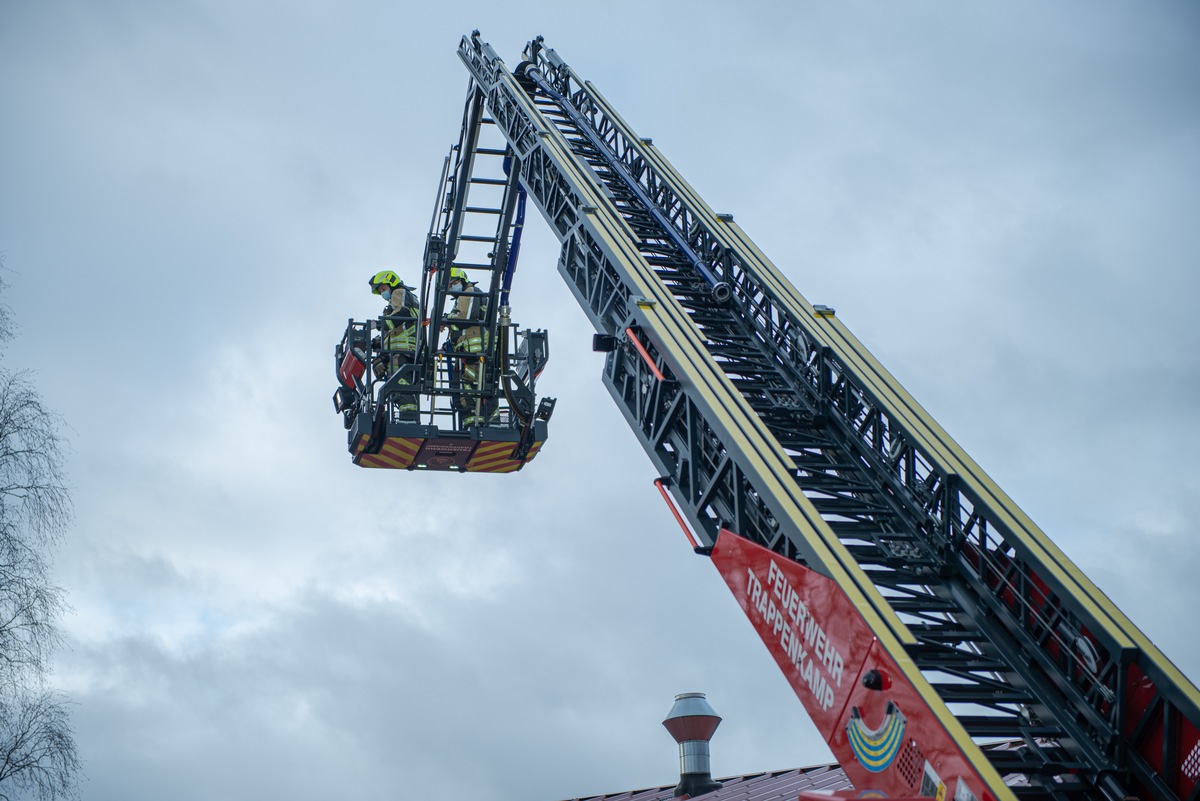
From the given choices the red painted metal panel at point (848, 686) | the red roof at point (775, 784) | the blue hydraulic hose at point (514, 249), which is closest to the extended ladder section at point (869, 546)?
the red painted metal panel at point (848, 686)

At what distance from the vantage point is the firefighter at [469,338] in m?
17.4

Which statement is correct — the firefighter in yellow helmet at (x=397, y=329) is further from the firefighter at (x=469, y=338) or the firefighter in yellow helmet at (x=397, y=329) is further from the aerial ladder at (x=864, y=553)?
the aerial ladder at (x=864, y=553)

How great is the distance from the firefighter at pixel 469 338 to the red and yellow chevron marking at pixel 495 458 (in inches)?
17.2

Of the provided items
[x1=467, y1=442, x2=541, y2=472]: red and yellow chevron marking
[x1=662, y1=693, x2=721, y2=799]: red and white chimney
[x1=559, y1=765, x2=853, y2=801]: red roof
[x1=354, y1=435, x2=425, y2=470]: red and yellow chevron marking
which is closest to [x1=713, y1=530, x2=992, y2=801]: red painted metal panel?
[x1=559, y1=765, x2=853, y2=801]: red roof

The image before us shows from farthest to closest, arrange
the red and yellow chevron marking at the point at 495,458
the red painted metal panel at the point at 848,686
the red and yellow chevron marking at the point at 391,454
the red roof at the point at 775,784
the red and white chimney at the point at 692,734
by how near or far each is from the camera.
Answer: the red and yellow chevron marking at the point at 495,458, the red and yellow chevron marking at the point at 391,454, the red and white chimney at the point at 692,734, the red roof at the point at 775,784, the red painted metal panel at the point at 848,686

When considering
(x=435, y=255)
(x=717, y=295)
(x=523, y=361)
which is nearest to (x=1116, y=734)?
(x=717, y=295)

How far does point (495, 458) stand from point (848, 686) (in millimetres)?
10269

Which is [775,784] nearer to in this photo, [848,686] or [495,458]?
[848,686]

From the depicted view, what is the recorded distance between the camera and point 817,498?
32.9 ft

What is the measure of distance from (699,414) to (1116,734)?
375 centimetres

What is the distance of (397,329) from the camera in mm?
17938

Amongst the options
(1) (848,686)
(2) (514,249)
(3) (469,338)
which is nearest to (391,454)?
(3) (469,338)

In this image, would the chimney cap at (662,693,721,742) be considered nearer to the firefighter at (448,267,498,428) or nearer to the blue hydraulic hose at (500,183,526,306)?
the firefighter at (448,267,498,428)

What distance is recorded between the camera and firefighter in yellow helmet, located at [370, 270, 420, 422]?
56.4 ft
